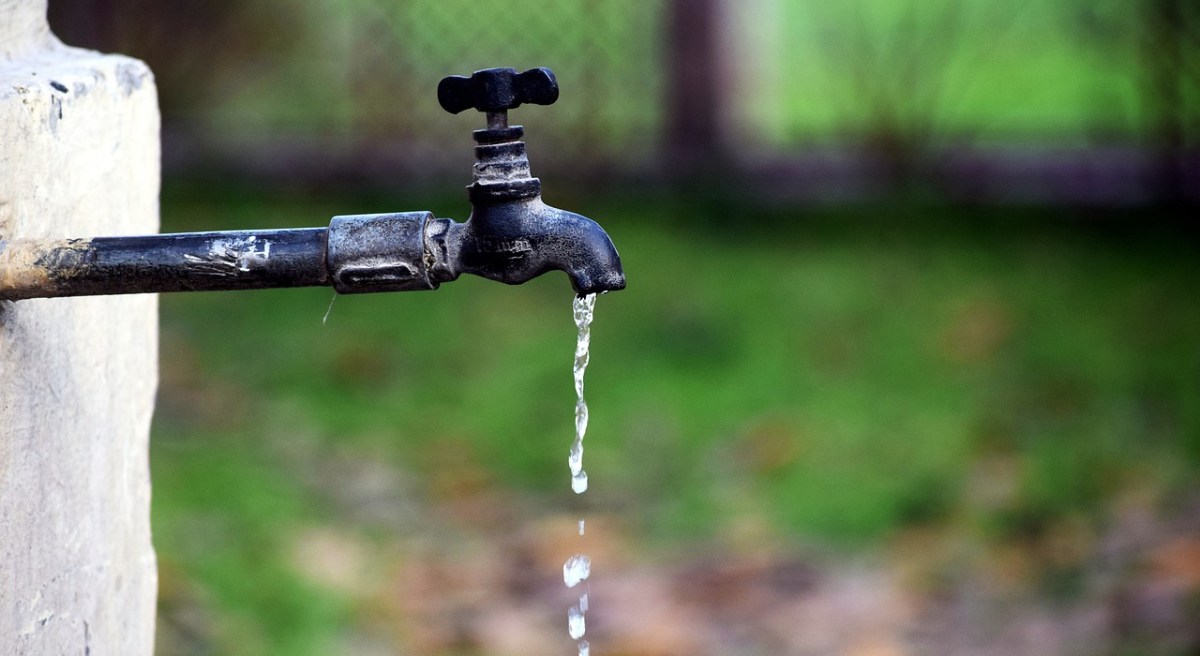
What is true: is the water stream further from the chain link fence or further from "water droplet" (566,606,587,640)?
the chain link fence

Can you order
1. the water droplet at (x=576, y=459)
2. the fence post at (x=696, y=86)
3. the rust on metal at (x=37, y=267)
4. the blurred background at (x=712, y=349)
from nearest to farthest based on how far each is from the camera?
1. the rust on metal at (x=37, y=267)
2. the water droplet at (x=576, y=459)
3. the blurred background at (x=712, y=349)
4. the fence post at (x=696, y=86)

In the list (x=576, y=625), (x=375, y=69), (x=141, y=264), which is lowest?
(x=576, y=625)

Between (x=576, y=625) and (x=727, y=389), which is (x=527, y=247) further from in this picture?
(x=727, y=389)

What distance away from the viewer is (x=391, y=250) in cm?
98

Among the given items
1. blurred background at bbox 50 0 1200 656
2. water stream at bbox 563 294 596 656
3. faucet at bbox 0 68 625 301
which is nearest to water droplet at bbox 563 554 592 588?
water stream at bbox 563 294 596 656

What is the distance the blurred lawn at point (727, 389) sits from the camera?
10.6 ft

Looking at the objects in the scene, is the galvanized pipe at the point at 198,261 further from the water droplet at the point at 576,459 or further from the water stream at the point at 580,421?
the water droplet at the point at 576,459

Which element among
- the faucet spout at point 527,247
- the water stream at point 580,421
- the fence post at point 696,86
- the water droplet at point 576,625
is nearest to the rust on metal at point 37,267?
the faucet spout at point 527,247

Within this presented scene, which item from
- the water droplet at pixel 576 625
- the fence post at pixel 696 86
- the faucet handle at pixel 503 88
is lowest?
the water droplet at pixel 576 625

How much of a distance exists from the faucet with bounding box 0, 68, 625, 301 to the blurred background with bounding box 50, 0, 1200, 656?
1.78 meters

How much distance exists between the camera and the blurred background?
293 cm

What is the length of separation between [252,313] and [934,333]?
2.19 metres

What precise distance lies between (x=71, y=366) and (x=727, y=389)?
9.11 feet

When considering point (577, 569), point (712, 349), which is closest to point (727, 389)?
point (712, 349)
